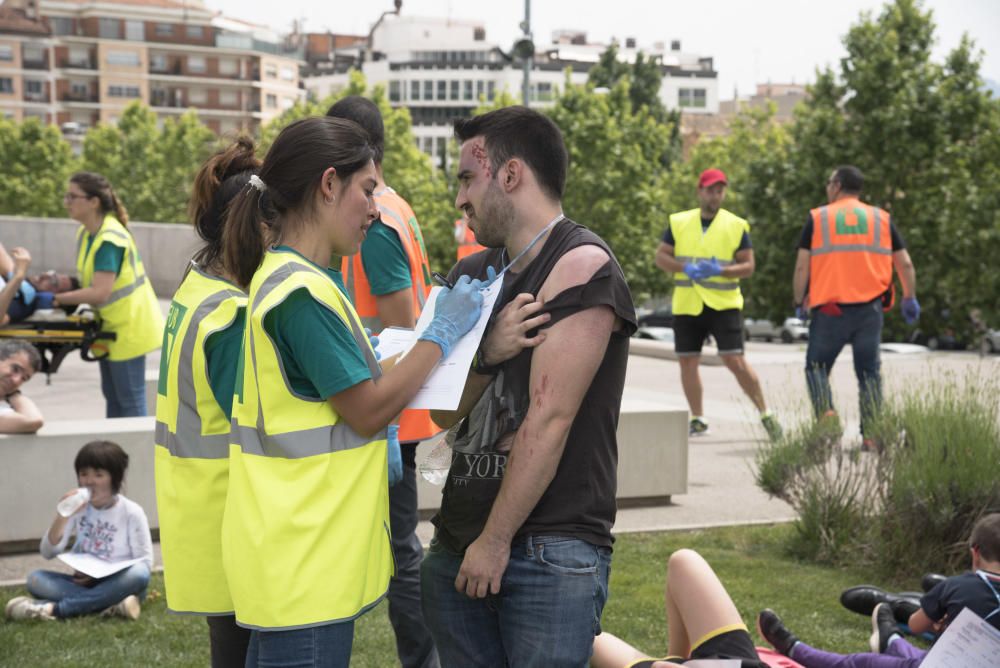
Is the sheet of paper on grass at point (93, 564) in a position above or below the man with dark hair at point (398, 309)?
below

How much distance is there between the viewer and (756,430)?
10.9 m

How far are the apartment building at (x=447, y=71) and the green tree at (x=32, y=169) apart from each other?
67648mm

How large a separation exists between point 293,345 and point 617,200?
4165cm

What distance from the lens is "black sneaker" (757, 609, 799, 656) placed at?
5.19 metres

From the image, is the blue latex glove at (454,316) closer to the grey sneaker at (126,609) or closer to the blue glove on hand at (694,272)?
the grey sneaker at (126,609)

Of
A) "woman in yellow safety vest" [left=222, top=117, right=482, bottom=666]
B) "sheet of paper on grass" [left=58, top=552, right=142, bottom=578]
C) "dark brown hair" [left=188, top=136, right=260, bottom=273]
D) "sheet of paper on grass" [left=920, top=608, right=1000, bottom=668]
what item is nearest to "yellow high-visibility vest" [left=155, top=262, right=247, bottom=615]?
"dark brown hair" [left=188, top=136, right=260, bottom=273]

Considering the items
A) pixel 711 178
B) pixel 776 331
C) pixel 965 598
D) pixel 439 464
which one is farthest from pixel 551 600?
pixel 776 331

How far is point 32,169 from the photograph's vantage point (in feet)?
225

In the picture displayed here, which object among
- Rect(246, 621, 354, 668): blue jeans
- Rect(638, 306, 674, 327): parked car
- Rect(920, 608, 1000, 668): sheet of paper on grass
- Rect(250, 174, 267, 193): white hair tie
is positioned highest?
Rect(250, 174, 267, 193): white hair tie

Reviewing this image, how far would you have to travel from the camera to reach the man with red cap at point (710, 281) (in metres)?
10.5

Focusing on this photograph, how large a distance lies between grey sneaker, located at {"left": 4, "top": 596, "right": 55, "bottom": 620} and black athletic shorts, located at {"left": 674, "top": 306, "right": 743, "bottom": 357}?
6.01 metres

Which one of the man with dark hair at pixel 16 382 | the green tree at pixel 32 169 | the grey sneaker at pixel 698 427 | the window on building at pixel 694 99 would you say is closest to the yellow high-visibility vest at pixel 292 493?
the man with dark hair at pixel 16 382

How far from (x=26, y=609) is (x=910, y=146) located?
112 feet

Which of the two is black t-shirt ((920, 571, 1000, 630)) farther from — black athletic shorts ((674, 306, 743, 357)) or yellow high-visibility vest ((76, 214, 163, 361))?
black athletic shorts ((674, 306, 743, 357))
